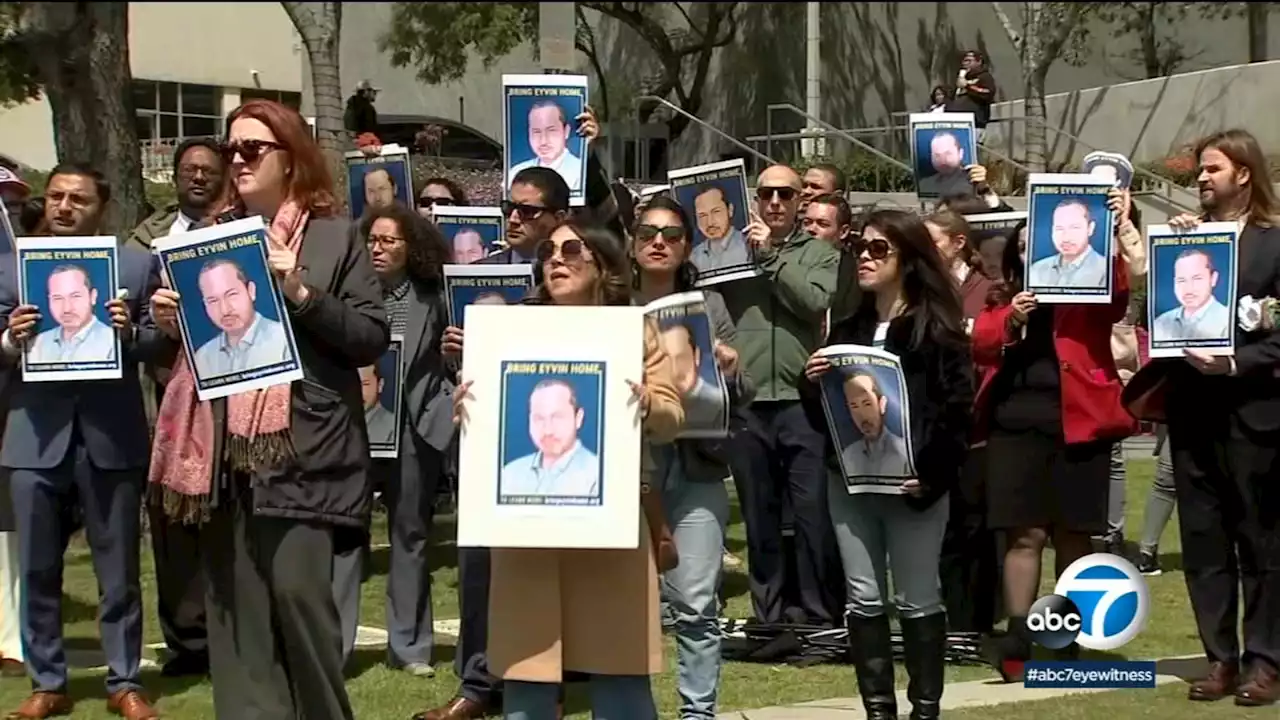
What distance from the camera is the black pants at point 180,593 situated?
312 inches

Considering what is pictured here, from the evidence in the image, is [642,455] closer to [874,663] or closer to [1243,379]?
[874,663]

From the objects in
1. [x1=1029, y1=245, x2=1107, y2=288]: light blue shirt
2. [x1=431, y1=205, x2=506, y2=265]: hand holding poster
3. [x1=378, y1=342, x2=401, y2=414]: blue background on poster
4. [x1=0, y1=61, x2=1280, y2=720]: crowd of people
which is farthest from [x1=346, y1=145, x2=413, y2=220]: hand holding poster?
[x1=1029, y1=245, x2=1107, y2=288]: light blue shirt

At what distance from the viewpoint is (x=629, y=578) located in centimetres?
522

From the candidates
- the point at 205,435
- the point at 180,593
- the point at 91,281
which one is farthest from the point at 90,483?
the point at 205,435

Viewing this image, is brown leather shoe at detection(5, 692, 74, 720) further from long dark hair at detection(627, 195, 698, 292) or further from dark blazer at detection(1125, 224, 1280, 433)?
dark blazer at detection(1125, 224, 1280, 433)

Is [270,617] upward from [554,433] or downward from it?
downward

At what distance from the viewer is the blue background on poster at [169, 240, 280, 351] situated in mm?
5109

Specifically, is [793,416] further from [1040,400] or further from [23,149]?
[23,149]

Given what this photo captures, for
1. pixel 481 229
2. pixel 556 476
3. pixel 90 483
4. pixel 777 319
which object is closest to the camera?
pixel 556 476

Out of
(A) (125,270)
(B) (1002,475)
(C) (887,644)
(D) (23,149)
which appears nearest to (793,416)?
(B) (1002,475)

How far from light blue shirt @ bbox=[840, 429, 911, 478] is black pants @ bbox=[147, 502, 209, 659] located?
3165 millimetres

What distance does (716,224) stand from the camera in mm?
7801

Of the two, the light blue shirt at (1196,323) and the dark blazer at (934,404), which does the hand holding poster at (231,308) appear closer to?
the dark blazer at (934,404)

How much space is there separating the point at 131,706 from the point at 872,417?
307 centimetres
